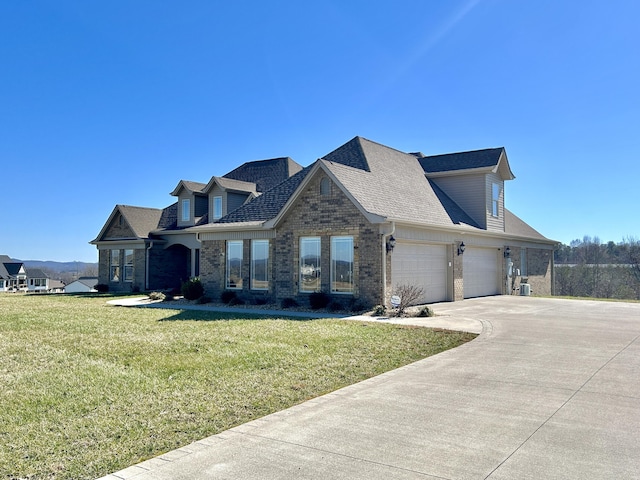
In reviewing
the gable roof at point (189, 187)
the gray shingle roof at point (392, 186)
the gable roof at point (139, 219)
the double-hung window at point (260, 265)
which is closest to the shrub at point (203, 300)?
the double-hung window at point (260, 265)

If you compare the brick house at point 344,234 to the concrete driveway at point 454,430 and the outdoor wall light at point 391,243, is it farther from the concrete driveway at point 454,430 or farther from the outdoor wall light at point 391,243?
the concrete driveway at point 454,430

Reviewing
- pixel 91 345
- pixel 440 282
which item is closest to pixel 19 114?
pixel 91 345

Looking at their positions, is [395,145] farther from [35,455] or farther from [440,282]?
[35,455]

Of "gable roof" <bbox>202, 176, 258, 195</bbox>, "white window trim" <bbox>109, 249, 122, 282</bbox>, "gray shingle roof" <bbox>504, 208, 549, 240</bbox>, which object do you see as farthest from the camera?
"white window trim" <bbox>109, 249, 122, 282</bbox>

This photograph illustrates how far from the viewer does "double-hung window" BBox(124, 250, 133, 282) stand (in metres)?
30.5

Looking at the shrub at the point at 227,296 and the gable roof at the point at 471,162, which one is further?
the gable roof at the point at 471,162

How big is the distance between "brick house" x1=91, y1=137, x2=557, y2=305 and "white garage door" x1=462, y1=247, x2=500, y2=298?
0.17 ft

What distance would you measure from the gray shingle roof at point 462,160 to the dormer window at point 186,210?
13091mm

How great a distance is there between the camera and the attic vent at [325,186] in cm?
1808

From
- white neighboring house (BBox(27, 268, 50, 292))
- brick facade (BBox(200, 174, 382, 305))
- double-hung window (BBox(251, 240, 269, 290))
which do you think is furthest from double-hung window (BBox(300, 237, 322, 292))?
white neighboring house (BBox(27, 268, 50, 292))

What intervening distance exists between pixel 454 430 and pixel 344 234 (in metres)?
12.5

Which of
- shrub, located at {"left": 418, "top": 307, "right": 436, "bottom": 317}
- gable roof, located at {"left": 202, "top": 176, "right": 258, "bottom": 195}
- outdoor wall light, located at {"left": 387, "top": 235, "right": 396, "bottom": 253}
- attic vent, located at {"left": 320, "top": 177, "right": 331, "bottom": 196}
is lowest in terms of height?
shrub, located at {"left": 418, "top": 307, "right": 436, "bottom": 317}

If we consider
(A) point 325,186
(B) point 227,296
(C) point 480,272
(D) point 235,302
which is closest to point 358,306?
(A) point 325,186

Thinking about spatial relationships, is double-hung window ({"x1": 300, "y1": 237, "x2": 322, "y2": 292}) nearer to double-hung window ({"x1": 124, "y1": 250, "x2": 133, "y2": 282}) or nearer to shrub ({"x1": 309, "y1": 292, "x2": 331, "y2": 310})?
shrub ({"x1": 309, "y1": 292, "x2": 331, "y2": 310})
